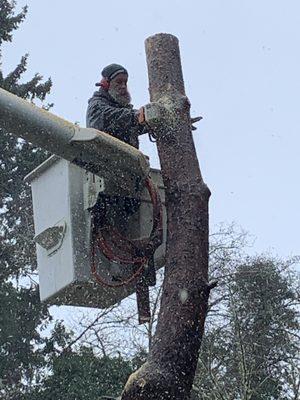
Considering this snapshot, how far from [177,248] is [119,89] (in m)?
1.24

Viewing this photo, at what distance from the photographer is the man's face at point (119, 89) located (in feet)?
18.8

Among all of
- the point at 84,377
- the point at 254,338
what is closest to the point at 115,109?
the point at 84,377

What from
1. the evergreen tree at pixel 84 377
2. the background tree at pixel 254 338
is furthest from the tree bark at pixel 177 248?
the evergreen tree at pixel 84 377

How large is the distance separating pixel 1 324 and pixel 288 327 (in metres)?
4.49

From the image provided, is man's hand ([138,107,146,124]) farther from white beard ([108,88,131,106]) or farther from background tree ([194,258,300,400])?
background tree ([194,258,300,400])

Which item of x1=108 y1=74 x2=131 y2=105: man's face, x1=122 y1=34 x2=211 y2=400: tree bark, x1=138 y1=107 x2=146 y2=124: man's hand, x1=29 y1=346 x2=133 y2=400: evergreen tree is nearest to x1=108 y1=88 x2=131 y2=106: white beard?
x1=108 y1=74 x2=131 y2=105: man's face

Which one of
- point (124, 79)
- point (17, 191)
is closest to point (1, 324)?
point (17, 191)

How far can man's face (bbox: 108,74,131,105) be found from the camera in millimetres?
5719

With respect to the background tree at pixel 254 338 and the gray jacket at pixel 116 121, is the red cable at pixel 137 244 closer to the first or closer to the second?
the gray jacket at pixel 116 121

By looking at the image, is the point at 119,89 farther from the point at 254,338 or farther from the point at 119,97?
the point at 254,338

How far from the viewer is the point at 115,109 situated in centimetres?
540

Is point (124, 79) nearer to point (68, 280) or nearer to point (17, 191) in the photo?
point (68, 280)

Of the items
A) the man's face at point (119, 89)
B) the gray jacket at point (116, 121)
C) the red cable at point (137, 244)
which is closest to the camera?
the red cable at point (137, 244)

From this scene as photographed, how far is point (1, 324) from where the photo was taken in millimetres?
17766
